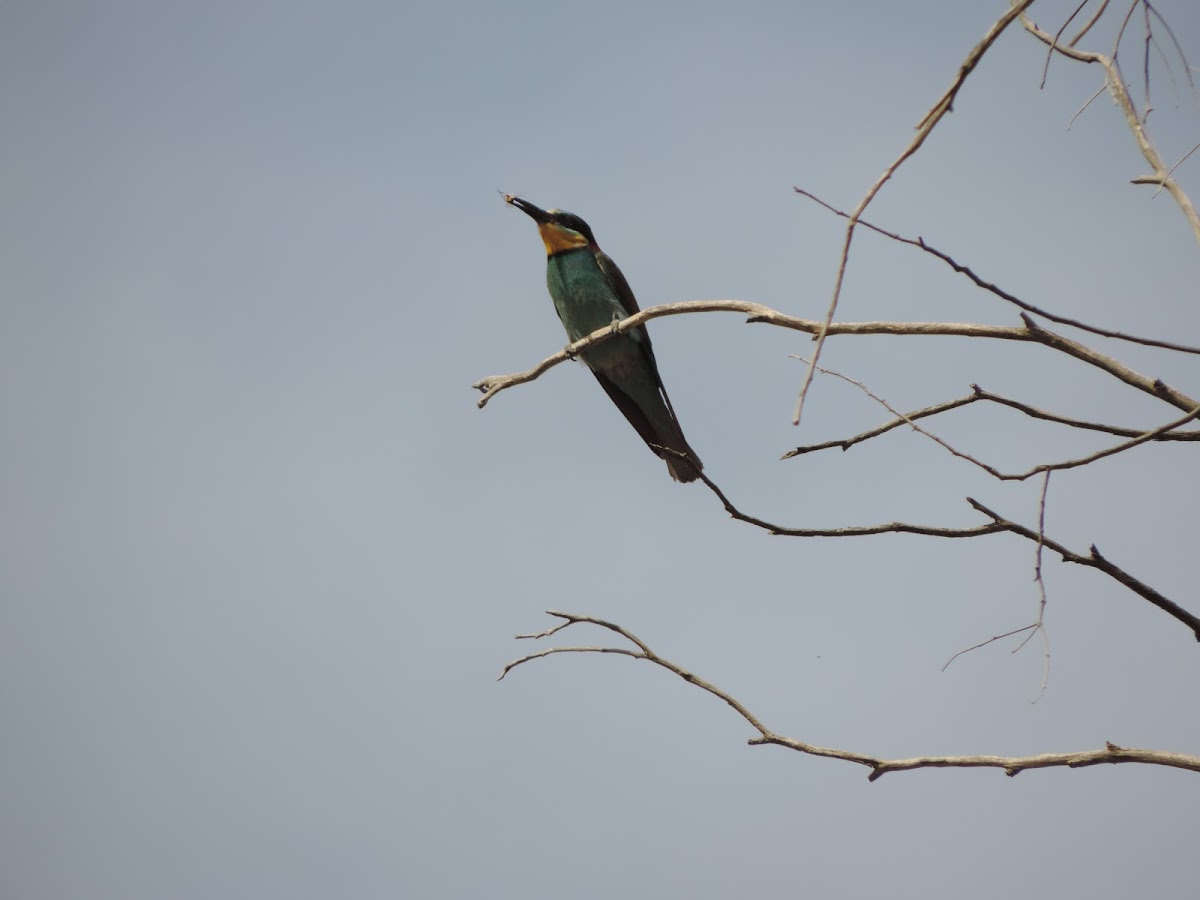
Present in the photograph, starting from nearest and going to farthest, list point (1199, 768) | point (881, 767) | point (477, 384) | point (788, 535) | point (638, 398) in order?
point (1199, 768) → point (881, 767) → point (788, 535) → point (477, 384) → point (638, 398)

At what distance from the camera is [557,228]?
287 inches

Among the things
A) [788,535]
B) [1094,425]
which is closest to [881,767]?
[788,535]

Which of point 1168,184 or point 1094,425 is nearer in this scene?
point 1168,184

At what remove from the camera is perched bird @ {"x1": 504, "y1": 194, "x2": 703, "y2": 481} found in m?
6.84

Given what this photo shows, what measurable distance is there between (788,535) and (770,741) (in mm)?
A: 518

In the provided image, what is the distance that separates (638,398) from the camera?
702 cm

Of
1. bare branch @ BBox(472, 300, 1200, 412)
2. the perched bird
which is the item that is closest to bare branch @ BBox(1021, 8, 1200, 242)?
bare branch @ BBox(472, 300, 1200, 412)

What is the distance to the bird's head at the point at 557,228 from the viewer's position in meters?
7.25

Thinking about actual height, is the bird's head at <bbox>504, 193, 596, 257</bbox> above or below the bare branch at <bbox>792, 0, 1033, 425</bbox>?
above

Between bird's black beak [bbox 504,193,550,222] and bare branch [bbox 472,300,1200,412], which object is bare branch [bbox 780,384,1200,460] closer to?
bare branch [bbox 472,300,1200,412]

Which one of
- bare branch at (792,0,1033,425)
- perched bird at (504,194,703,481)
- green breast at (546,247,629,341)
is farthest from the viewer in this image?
green breast at (546,247,629,341)

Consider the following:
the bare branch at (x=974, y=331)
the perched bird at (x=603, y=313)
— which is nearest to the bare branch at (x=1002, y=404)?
the bare branch at (x=974, y=331)

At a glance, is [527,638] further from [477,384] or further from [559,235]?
[559,235]

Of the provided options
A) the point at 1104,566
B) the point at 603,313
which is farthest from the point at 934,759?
the point at 603,313
